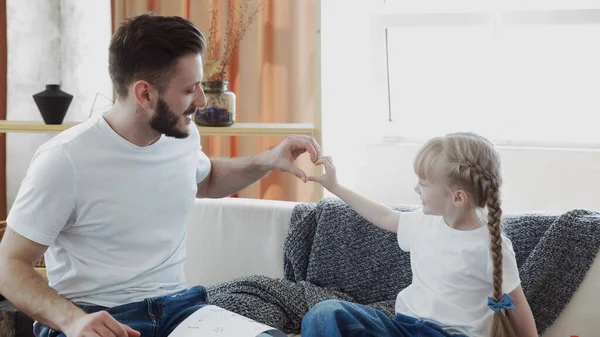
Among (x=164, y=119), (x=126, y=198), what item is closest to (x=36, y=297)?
(x=126, y=198)

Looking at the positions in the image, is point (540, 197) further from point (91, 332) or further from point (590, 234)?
point (91, 332)

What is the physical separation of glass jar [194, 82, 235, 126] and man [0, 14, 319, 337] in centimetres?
66

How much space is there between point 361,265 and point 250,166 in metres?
0.45

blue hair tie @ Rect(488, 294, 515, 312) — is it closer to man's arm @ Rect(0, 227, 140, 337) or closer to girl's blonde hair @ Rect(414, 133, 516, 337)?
girl's blonde hair @ Rect(414, 133, 516, 337)

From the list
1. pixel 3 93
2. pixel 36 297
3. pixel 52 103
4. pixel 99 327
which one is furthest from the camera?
pixel 3 93

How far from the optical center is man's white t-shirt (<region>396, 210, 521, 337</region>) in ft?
6.23

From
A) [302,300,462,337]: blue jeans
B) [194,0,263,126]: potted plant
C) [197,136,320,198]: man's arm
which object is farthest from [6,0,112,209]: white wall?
[302,300,462,337]: blue jeans

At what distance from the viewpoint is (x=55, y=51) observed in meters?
3.42

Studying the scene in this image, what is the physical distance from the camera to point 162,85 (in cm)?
185

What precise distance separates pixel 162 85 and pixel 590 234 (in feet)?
3.80

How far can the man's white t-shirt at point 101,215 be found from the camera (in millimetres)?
1713

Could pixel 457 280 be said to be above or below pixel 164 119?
below

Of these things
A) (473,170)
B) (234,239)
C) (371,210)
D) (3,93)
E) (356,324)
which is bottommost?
(356,324)

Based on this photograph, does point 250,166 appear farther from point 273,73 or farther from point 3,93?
point 3,93
